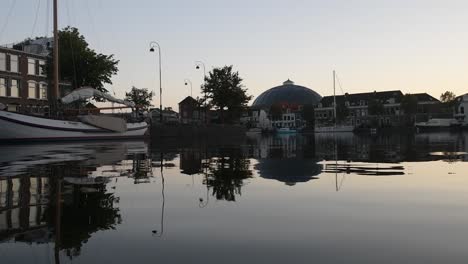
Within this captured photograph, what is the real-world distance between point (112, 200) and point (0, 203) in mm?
2108

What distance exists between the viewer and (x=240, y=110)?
9325 centimetres

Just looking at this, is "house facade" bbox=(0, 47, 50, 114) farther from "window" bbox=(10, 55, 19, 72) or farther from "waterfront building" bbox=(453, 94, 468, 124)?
"waterfront building" bbox=(453, 94, 468, 124)

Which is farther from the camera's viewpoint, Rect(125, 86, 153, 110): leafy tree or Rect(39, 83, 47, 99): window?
Rect(125, 86, 153, 110): leafy tree

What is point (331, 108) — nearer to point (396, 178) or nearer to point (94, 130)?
point (94, 130)

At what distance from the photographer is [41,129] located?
4759cm

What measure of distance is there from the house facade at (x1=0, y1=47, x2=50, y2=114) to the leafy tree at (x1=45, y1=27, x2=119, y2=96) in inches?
72.8

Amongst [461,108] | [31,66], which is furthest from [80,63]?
[461,108]

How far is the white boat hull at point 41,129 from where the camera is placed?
45250 millimetres

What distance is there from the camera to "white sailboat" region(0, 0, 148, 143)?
4547cm

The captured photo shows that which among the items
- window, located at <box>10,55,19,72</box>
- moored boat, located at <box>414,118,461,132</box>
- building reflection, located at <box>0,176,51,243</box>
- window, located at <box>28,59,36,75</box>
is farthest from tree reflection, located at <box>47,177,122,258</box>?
moored boat, located at <box>414,118,461,132</box>

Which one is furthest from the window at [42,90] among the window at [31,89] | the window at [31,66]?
the window at [31,66]

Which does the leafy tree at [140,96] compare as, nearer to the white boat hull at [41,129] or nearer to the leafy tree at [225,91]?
the leafy tree at [225,91]

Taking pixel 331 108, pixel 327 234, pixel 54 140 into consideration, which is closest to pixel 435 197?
pixel 327 234

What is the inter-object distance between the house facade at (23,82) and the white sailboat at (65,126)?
10.3m
